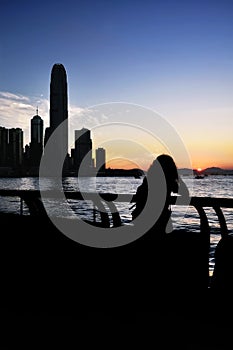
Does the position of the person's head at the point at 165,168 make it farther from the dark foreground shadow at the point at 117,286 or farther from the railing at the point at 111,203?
the dark foreground shadow at the point at 117,286

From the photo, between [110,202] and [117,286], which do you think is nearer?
[117,286]

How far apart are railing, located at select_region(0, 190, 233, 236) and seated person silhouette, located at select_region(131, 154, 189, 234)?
419 mm

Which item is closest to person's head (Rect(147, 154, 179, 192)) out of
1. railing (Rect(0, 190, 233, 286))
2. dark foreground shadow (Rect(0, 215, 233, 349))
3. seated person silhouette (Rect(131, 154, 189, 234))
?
seated person silhouette (Rect(131, 154, 189, 234))

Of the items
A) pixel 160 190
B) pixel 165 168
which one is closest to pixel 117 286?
pixel 160 190

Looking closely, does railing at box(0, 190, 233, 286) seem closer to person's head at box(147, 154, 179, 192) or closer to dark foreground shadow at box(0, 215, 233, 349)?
dark foreground shadow at box(0, 215, 233, 349)

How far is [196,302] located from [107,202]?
1.78 metres

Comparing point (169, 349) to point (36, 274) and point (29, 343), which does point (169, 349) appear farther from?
point (36, 274)

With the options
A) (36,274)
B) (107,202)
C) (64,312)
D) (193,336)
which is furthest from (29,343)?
(107,202)

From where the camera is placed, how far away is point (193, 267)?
14.1 feet

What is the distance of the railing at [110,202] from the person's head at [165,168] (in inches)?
19.5

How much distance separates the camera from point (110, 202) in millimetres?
5387

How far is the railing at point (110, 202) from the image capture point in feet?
16.2

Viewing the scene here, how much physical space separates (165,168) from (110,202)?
126 centimetres

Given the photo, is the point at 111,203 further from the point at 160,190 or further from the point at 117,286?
the point at 117,286
